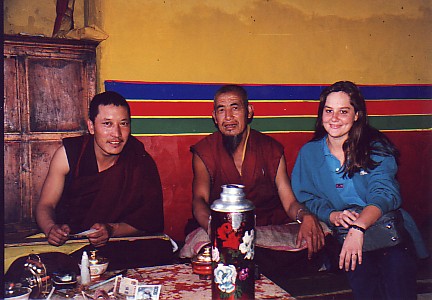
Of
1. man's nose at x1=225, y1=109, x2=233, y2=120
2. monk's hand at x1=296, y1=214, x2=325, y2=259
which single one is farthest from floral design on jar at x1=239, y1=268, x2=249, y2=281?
man's nose at x1=225, y1=109, x2=233, y2=120

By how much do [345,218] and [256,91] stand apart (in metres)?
1.39

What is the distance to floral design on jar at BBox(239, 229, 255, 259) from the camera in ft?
6.14

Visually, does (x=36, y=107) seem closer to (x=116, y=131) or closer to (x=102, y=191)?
(x=116, y=131)

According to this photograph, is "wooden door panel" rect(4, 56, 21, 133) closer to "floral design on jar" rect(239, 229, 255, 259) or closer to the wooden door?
the wooden door

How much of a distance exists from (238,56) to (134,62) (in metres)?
0.81

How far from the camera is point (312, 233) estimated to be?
3004 millimetres

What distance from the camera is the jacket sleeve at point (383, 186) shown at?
9.23 feet

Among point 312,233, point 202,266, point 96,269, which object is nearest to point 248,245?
point 202,266

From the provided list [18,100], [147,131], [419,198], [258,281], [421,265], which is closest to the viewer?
[258,281]

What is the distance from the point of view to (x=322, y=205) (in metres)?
3.06

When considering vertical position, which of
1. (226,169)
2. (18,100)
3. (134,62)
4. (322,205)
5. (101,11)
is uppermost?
(101,11)

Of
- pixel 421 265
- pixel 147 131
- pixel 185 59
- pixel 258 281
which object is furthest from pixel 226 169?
pixel 421 265

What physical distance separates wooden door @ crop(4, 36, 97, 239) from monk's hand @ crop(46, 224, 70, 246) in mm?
319

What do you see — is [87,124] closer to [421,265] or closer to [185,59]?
[185,59]
